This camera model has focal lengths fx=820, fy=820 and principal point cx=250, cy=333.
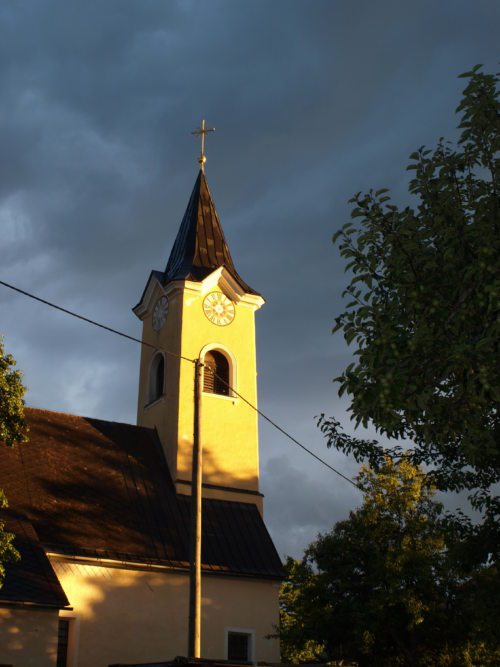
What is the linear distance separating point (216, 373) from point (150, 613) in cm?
998

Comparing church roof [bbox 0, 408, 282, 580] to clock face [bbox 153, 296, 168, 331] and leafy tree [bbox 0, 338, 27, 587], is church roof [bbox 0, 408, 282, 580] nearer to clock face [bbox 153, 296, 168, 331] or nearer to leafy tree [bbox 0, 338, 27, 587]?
clock face [bbox 153, 296, 168, 331]

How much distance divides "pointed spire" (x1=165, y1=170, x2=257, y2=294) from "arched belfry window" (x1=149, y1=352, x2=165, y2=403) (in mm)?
3154

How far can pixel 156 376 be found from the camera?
106ft

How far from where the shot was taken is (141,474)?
27469 millimetres

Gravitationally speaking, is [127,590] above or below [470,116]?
below

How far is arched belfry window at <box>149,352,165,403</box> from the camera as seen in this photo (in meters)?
31.8

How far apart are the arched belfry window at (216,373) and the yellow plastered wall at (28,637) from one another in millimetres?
12002

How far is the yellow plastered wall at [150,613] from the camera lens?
2253cm

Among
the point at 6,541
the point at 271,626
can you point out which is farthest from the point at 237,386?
the point at 6,541

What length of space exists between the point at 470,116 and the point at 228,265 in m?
A: 23.8

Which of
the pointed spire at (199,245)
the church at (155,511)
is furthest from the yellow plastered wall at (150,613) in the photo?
the pointed spire at (199,245)

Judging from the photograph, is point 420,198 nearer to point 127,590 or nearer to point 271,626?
point 127,590

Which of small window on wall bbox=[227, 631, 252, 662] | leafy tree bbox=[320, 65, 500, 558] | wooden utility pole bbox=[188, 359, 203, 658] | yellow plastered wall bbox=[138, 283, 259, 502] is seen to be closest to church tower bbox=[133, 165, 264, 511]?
yellow plastered wall bbox=[138, 283, 259, 502]

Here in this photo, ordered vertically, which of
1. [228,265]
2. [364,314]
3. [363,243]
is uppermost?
[228,265]
